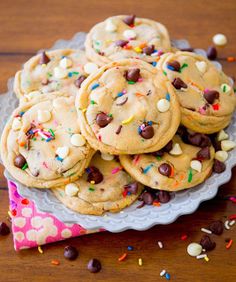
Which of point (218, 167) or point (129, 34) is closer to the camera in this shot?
point (218, 167)

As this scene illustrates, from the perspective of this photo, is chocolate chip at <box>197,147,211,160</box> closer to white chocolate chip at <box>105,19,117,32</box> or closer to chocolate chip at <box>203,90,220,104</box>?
chocolate chip at <box>203,90,220,104</box>

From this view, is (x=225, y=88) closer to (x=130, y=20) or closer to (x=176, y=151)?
(x=176, y=151)

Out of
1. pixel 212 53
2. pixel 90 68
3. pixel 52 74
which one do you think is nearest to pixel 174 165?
pixel 90 68

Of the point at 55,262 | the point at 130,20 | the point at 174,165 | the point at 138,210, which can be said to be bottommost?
the point at 55,262

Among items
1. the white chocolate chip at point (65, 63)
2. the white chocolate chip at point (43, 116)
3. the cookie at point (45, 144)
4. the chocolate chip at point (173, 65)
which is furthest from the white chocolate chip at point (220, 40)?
the white chocolate chip at point (43, 116)

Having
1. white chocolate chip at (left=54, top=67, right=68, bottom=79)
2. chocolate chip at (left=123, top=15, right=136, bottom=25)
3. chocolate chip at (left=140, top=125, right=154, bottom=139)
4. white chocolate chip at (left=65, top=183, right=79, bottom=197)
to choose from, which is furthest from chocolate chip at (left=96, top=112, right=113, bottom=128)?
chocolate chip at (left=123, top=15, right=136, bottom=25)

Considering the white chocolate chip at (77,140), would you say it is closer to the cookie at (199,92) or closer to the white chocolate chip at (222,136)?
the cookie at (199,92)
